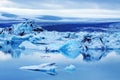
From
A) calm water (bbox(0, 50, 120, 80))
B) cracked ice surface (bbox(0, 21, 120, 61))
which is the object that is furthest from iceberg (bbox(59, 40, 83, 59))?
calm water (bbox(0, 50, 120, 80))

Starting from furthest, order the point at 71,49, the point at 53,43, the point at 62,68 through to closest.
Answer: the point at 53,43, the point at 71,49, the point at 62,68

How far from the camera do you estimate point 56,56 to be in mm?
9828

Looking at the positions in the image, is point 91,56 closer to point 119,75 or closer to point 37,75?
point 119,75

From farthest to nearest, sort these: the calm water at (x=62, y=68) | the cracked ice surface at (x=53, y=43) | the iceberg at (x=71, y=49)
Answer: the cracked ice surface at (x=53, y=43) < the iceberg at (x=71, y=49) < the calm water at (x=62, y=68)

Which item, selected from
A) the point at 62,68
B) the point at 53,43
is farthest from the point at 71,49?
the point at 62,68

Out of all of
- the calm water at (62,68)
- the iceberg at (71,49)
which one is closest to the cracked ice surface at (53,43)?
the iceberg at (71,49)

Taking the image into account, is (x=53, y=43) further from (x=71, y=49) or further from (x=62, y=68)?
(x=62, y=68)

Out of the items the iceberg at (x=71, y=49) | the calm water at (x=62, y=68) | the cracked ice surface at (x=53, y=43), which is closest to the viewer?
the calm water at (x=62, y=68)

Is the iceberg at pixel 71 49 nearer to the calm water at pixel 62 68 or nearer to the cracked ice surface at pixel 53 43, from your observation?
the cracked ice surface at pixel 53 43

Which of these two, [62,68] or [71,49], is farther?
[71,49]

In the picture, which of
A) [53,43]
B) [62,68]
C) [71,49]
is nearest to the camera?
[62,68]

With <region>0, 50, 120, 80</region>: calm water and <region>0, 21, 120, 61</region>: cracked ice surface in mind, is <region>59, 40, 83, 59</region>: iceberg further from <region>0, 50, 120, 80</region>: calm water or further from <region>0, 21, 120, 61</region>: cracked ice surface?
<region>0, 50, 120, 80</region>: calm water

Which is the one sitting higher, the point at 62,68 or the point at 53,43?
the point at 62,68

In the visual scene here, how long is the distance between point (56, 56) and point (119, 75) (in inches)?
123
